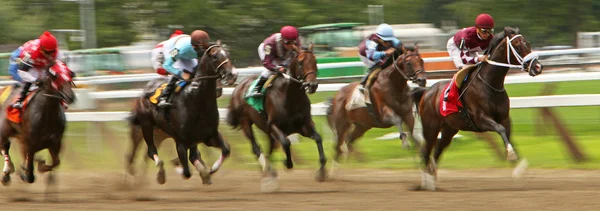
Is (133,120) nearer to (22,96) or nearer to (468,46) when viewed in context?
(22,96)

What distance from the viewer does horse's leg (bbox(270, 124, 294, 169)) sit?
1042 centimetres

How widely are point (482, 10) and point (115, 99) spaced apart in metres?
23.2

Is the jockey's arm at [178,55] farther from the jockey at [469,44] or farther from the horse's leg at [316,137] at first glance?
the jockey at [469,44]

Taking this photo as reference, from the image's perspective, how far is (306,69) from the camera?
10312mm

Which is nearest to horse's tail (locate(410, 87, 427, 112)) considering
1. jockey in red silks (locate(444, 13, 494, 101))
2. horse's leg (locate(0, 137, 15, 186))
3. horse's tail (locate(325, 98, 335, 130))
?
jockey in red silks (locate(444, 13, 494, 101))

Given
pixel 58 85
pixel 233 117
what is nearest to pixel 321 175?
pixel 233 117

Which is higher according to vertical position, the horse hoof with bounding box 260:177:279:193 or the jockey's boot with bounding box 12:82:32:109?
the jockey's boot with bounding box 12:82:32:109

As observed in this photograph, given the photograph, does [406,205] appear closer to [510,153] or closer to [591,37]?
[510,153]

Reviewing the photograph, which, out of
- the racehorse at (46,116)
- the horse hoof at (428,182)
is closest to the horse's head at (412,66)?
the horse hoof at (428,182)

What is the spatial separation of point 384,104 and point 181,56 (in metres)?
2.71

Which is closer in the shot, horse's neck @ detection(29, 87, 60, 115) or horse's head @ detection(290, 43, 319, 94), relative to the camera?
horse's neck @ detection(29, 87, 60, 115)

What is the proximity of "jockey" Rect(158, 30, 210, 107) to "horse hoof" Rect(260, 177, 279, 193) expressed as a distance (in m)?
1.30

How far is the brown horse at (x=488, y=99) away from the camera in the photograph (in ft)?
30.1

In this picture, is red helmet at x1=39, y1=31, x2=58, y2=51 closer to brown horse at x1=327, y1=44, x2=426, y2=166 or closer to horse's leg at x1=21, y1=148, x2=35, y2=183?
horse's leg at x1=21, y1=148, x2=35, y2=183
